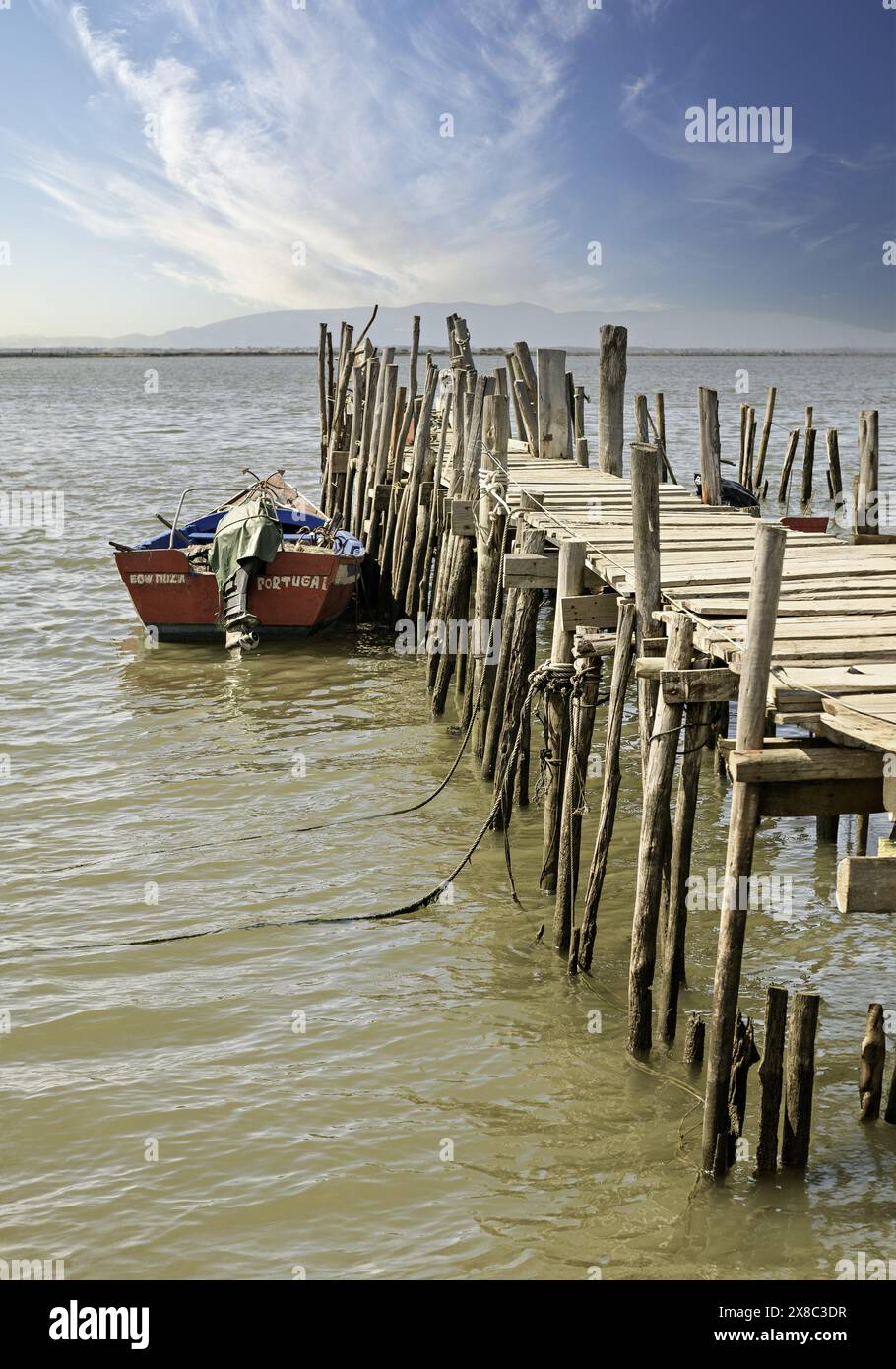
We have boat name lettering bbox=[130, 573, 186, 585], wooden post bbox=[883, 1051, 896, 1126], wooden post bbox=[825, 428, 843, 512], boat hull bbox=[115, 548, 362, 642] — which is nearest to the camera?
wooden post bbox=[883, 1051, 896, 1126]

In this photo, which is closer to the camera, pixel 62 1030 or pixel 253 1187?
pixel 253 1187

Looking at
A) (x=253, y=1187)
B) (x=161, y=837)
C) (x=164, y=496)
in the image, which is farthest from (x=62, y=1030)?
(x=164, y=496)

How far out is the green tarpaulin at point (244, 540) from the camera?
53.8 ft

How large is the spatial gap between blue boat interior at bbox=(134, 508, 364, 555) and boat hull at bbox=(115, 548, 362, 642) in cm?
43

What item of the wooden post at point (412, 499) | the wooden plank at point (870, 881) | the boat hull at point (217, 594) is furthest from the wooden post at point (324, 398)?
the wooden plank at point (870, 881)

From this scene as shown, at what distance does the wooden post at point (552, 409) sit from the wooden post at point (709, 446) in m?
4.01

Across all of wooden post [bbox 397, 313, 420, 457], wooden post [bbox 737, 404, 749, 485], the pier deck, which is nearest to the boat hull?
wooden post [bbox 397, 313, 420, 457]

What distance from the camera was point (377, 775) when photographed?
1259 cm

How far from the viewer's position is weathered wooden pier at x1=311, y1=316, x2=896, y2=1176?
19.4 ft

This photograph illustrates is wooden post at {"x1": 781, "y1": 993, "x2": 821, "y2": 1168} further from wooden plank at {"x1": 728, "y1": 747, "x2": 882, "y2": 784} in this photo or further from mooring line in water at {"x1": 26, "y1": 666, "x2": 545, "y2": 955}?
mooring line in water at {"x1": 26, "y1": 666, "x2": 545, "y2": 955}

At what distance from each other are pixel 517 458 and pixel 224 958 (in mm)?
9973

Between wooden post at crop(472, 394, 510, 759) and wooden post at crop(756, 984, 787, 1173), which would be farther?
wooden post at crop(472, 394, 510, 759)

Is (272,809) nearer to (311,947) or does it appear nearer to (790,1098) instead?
(311,947)

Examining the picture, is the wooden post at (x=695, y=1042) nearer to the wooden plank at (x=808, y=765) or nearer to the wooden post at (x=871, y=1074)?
the wooden post at (x=871, y=1074)
